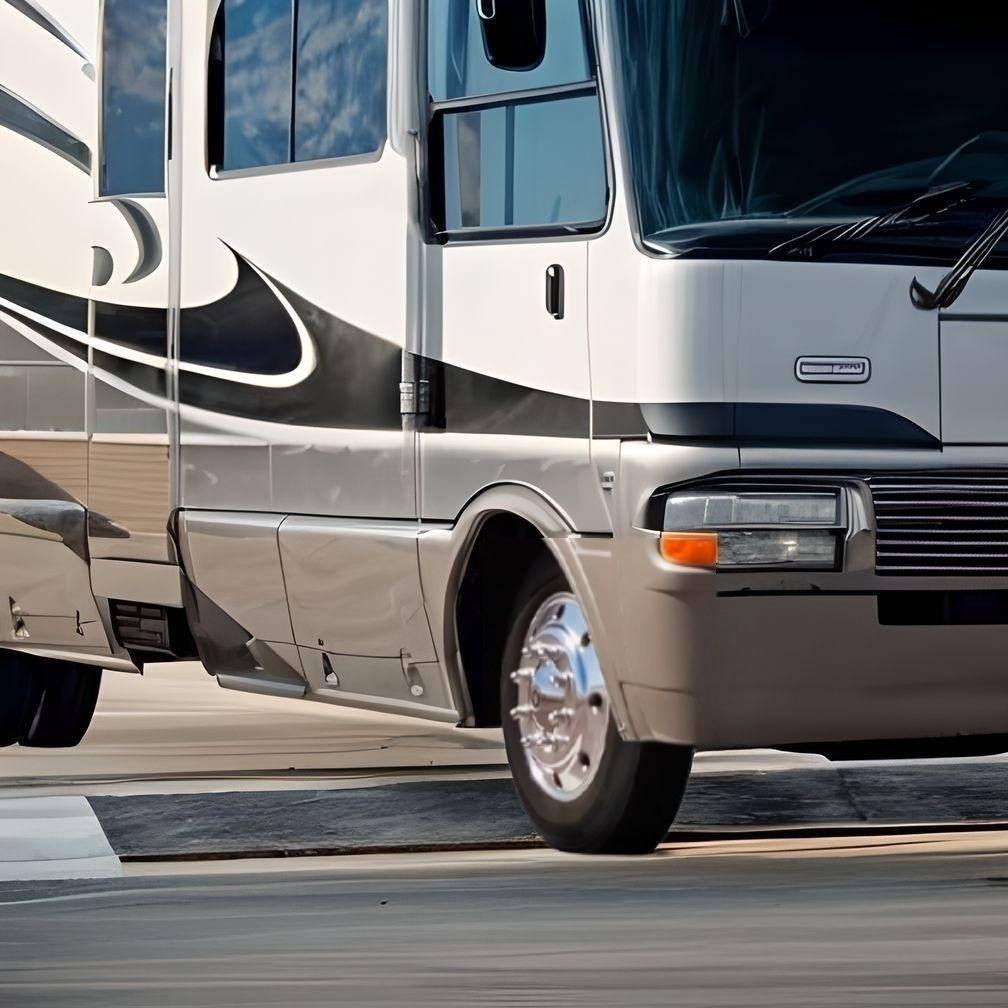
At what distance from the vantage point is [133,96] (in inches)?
422

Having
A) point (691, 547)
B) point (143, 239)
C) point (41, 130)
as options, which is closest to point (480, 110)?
point (691, 547)

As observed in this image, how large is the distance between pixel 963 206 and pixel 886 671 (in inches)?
50.9

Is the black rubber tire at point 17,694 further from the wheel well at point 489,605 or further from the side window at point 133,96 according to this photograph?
the wheel well at point 489,605

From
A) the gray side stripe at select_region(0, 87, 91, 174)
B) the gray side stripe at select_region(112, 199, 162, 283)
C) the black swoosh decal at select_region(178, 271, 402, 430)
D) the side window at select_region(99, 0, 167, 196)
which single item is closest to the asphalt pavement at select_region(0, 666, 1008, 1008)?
the black swoosh decal at select_region(178, 271, 402, 430)

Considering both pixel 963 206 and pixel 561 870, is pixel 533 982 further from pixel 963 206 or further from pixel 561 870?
pixel 963 206

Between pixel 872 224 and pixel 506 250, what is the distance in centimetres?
117

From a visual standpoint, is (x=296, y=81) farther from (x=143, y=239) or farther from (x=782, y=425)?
(x=782, y=425)

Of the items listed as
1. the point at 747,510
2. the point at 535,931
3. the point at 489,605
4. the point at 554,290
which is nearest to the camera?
the point at 535,931

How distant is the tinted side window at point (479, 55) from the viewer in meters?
8.22

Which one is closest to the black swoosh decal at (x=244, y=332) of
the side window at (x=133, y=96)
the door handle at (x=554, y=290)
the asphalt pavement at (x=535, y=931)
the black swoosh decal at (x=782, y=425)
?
the side window at (x=133, y=96)

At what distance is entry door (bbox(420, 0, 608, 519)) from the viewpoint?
8.19m

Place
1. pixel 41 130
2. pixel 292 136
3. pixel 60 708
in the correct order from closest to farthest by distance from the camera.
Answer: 1. pixel 292 136
2. pixel 41 130
3. pixel 60 708

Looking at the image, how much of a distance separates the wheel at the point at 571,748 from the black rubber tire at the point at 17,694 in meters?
4.06

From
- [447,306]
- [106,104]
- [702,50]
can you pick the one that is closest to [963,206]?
[702,50]
